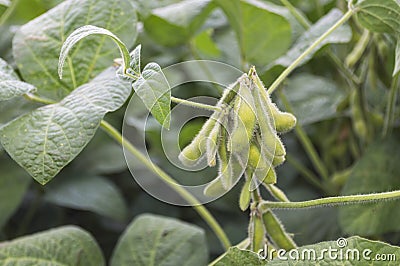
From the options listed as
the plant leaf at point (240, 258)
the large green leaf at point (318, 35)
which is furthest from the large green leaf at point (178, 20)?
the plant leaf at point (240, 258)

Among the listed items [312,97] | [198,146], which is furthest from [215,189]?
[312,97]

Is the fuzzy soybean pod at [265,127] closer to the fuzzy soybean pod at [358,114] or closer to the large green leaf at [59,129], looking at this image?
the large green leaf at [59,129]

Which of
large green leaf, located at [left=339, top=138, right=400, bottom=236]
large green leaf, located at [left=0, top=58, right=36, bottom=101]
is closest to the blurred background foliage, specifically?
large green leaf, located at [left=339, top=138, right=400, bottom=236]

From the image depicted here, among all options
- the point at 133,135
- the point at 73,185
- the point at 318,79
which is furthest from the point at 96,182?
the point at 318,79

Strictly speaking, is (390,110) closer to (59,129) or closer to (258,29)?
(258,29)

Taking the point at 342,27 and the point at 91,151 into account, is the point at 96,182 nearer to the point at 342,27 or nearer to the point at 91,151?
the point at 91,151

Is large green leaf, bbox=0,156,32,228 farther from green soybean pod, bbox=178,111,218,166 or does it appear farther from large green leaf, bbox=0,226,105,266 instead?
green soybean pod, bbox=178,111,218,166

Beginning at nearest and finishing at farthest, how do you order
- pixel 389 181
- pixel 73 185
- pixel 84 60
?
pixel 84 60 → pixel 389 181 → pixel 73 185

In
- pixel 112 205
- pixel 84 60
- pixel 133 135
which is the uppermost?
pixel 84 60
